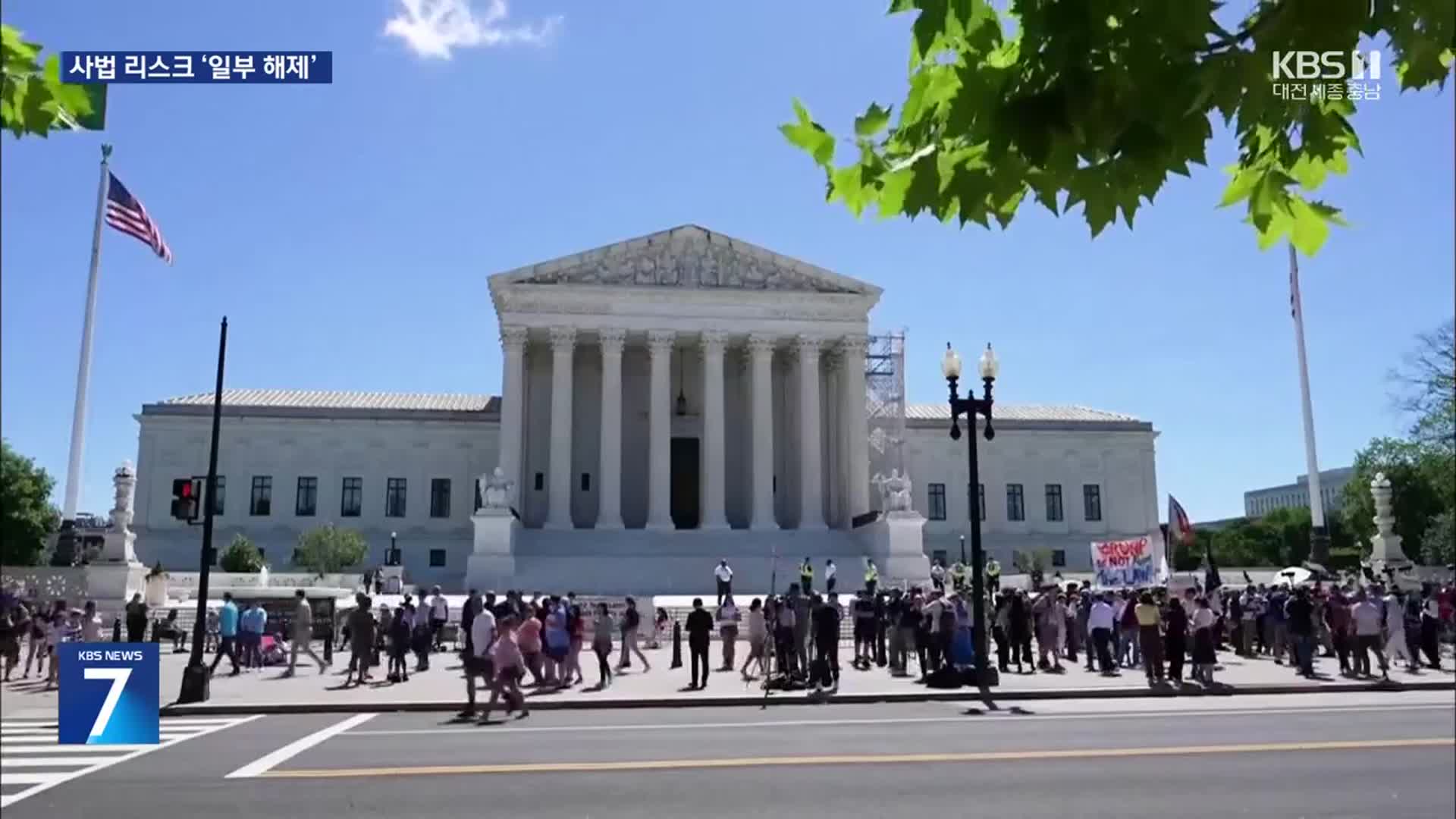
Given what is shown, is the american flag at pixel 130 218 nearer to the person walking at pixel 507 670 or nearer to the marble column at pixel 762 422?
the person walking at pixel 507 670

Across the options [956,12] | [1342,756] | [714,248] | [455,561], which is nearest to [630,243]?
[714,248]

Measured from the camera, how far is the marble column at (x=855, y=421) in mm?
55688

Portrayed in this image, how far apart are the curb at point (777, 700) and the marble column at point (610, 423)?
3654 centimetres

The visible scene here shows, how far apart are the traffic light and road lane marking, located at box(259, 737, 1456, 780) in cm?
689

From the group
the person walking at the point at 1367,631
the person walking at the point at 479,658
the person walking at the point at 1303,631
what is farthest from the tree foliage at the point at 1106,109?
the person walking at the point at 1303,631

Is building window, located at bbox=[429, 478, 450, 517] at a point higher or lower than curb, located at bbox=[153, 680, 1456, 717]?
higher

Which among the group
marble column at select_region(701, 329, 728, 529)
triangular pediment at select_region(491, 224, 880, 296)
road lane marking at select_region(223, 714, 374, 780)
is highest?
triangular pediment at select_region(491, 224, 880, 296)

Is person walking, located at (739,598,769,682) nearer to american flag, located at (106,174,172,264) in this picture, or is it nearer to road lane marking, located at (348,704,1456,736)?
road lane marking, located at (348,704,1456,736)

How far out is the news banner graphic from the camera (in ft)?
18.4

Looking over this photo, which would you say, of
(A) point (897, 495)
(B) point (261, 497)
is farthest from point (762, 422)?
(B) point (261, 497)

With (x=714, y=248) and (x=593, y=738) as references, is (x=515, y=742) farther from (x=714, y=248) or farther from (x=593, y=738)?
(x=714, y=248)

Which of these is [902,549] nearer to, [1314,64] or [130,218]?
[130,218]

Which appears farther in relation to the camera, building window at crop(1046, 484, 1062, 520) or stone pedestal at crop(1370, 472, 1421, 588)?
building window at crop(1046, 484, 1062, 520)

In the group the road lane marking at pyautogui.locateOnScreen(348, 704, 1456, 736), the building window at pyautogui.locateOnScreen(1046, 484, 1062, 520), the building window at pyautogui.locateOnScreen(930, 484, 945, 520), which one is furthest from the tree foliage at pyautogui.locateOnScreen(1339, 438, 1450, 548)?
the road lane marking at pyautogui.locateOnScreen(348, 704, 1456, 736)
